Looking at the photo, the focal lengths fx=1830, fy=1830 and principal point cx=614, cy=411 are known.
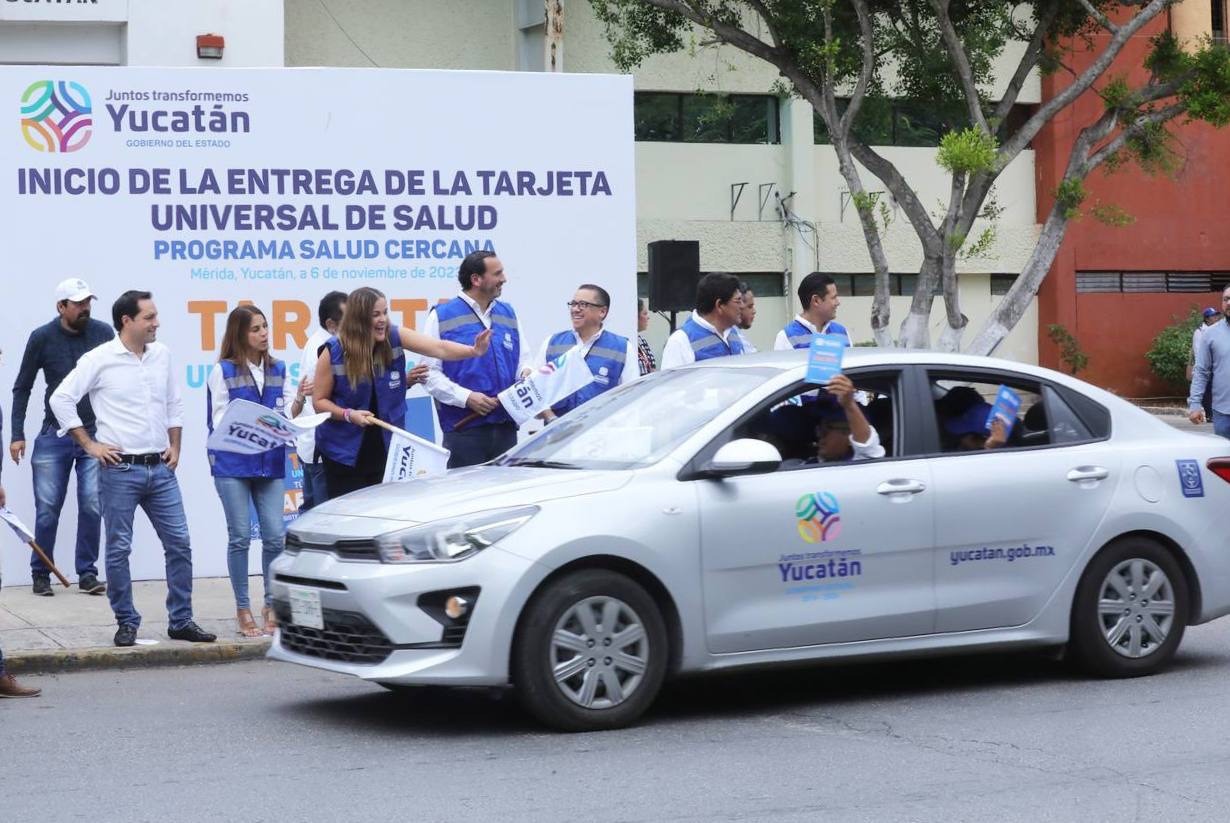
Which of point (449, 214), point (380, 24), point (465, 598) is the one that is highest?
point (380, 24)

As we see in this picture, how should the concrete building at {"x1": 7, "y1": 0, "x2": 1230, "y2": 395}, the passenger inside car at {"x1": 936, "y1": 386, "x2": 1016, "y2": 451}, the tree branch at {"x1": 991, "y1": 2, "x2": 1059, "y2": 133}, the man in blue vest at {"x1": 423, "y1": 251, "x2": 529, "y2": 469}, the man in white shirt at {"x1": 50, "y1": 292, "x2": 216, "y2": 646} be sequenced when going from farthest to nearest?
the concrete building at {"x1": 7, "y1": 0, "x2": 1230, "y2": 395} → the tree branch at {"x1": 991, "y1": 2, "x2": 1059, "y2": 133} → the man in blue vest at {"x1": 423, "y1": 251, "x2": 529, "y2": 469} → the man in white shirt at {"x1": 50, "y1": 292, "x2": 216, "y2": 646} → the passenger inside car at {"x1": 936, "y1": 386, "x2": 1016, "y2": 451}

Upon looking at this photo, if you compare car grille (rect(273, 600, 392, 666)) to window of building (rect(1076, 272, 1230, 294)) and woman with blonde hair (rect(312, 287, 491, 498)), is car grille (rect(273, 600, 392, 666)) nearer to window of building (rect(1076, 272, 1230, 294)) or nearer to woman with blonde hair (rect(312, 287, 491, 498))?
woman with blonde hair (rect(312, 287, 491, 498))

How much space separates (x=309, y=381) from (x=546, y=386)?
4.32 ft

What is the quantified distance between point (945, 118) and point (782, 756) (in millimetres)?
24684

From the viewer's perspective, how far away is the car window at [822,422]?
7.62m

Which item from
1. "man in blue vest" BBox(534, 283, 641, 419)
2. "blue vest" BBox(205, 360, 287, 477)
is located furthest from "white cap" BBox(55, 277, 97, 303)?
"man in blue vest" BBox(534, 283, 641, 419)

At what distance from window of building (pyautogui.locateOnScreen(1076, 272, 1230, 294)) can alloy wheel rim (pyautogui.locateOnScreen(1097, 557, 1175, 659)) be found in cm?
2944

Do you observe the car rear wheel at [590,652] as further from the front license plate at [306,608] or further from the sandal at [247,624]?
the sandal at [247,624]

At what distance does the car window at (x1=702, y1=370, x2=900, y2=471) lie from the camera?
7617 millimetres

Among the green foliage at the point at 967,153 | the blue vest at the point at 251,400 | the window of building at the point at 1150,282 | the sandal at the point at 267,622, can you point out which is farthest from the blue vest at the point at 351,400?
the window of building at the point at 1150,282

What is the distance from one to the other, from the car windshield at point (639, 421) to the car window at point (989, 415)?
0.81 metres

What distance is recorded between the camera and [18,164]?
11820 millimetres

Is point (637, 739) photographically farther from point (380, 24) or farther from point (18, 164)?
point (380, 24)

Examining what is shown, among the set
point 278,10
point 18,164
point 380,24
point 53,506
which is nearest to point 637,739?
point 53,506
